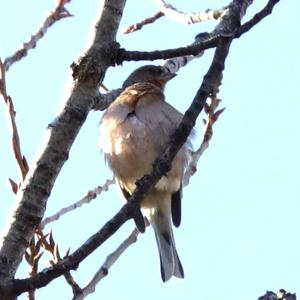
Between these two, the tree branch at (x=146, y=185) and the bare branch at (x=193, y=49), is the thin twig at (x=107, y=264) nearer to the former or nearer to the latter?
the tree branch at (x=146, y=185)

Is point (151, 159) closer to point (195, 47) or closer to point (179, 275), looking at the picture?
point (179, 275)

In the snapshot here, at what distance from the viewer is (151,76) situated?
23.3ft

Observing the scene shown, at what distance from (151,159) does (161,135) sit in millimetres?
186

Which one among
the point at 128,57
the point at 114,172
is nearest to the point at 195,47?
the point at 128,57

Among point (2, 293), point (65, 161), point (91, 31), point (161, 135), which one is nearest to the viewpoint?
point (2, 293)

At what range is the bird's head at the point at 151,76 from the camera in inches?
272

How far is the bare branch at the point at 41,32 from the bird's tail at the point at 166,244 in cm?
192

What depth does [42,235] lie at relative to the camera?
359 centimetres

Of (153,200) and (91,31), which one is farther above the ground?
(153,200)

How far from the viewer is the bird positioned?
18.2 feet

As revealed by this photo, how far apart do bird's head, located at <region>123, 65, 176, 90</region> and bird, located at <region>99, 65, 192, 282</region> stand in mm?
881

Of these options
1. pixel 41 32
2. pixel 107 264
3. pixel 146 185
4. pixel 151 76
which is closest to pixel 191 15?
pixel 41 32

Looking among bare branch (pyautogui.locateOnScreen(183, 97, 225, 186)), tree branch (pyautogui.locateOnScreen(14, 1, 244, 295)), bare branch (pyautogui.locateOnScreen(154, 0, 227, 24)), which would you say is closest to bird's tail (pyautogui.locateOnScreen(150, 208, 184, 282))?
bare branch (pyautogui.locateOnScreen(183, 97, 225, 186))

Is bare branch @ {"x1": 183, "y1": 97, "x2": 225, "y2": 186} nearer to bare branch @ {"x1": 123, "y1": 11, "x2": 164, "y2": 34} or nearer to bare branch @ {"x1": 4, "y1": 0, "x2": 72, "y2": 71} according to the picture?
bare branch @ {"x1": 123, "y1": 11, "x2": 164, "y2": 34}
